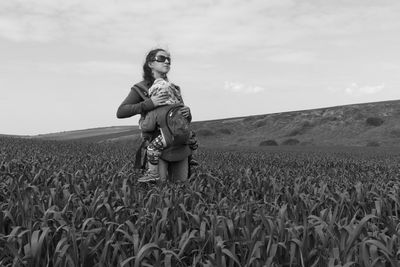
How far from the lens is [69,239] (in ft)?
11.4

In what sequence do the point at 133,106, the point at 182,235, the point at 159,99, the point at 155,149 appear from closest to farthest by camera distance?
1. the point at 182,235
2. the point at 159,99
3. the point at 133,106
4. the point at 155,149

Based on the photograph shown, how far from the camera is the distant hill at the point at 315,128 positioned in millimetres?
51531

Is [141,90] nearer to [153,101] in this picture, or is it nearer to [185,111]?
[153,101]

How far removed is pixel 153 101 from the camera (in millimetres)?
5609

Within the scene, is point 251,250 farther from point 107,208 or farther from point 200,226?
point 107,208

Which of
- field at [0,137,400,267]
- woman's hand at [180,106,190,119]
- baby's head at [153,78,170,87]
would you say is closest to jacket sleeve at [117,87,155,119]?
baby's head at [153,78,170,87]

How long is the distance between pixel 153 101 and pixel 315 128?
56345 millimetres

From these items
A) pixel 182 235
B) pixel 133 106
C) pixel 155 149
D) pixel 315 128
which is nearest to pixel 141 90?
pixel 133 106

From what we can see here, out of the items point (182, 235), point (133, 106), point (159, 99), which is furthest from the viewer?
point (133, 106)

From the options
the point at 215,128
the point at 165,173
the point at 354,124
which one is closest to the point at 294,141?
the point at 354,124

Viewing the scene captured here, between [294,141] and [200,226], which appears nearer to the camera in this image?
[200,226]

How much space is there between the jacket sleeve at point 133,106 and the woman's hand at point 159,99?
4cm

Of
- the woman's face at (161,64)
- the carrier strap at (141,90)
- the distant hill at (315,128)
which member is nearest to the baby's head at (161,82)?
the woman's face at (161,64)

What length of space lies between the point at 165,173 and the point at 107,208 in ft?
5.48
